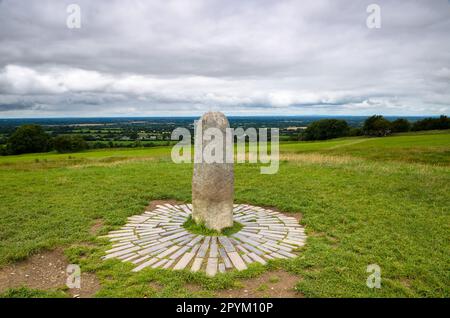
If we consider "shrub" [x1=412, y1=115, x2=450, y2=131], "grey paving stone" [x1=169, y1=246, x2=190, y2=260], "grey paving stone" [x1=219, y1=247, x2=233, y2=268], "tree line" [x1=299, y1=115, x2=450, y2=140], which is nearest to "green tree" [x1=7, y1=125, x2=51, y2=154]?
"tree line" [x1=299, y1=115, x2=450, y2=140]

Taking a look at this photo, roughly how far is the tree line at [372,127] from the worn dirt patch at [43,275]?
2363 inches

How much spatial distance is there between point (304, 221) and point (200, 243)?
291cm

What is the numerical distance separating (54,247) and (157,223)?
7.40 ft

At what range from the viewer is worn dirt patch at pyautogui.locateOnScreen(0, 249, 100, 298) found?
188 inches

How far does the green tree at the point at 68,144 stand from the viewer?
5266 centimetres

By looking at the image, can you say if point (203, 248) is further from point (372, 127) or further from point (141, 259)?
point (372, 127)

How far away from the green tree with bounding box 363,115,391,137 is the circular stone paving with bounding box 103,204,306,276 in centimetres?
5984

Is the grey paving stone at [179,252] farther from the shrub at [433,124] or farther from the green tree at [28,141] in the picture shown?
the shrub at [433,124]

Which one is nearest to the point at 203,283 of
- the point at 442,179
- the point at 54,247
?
the point at 54,247

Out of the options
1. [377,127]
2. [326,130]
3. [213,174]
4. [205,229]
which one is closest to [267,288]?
[205,229]

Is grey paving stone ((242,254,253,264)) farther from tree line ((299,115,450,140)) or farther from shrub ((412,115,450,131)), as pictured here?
shrub ((412,115,450,131))

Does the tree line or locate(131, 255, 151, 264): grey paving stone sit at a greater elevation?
the tree line

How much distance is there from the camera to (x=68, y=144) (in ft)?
174

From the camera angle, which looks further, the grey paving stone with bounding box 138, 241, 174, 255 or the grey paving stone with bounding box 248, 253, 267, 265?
the grey paving stone with bounding box 138, 241, 174, 255
